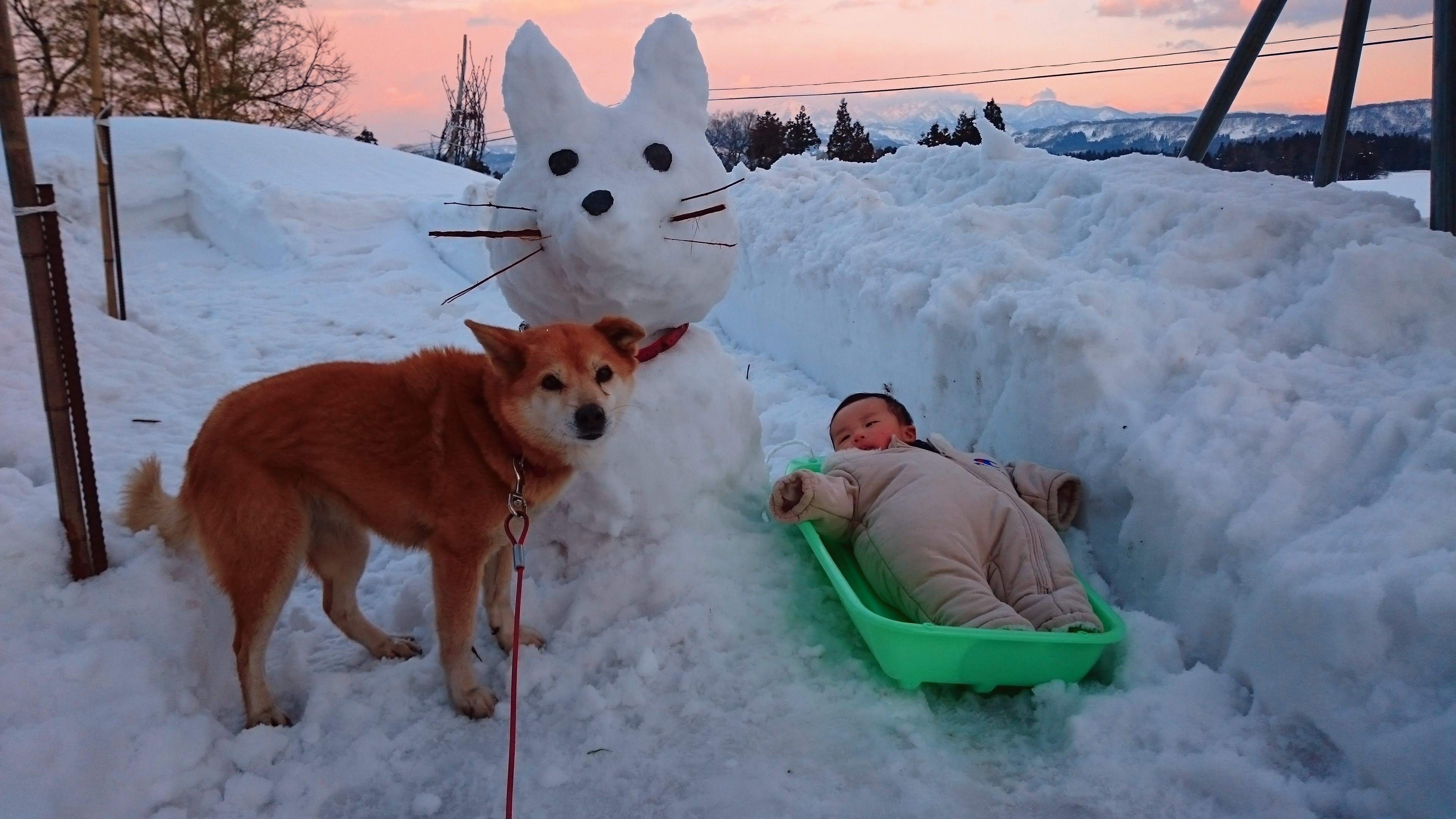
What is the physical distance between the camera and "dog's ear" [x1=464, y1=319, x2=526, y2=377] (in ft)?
7.72

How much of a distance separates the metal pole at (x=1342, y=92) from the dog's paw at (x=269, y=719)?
539cm

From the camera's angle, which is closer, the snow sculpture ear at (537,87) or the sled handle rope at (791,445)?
the snow sculpture ear at (537,87)

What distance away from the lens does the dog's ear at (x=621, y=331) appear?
2.64 meters

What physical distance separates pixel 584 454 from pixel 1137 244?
3.03 metres

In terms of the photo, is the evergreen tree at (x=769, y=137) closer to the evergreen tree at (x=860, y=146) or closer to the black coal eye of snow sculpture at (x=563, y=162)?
the evergreen tree at (x=860, y=146)

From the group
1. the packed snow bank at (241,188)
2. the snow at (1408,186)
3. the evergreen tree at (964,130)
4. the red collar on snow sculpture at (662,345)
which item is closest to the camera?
the red collar on snow sculpture at (662,345)

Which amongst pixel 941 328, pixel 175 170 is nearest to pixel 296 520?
pixel 941 328

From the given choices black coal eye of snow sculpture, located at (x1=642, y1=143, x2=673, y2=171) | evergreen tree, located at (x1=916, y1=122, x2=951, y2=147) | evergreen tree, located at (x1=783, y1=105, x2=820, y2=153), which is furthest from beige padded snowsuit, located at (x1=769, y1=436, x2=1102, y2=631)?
evergreen tree, located at (x1=783, y1=105, x2=820, y2=153)

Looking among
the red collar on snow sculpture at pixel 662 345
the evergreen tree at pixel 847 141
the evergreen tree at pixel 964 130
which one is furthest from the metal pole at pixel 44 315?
the evergreen tree at pixel 847 141

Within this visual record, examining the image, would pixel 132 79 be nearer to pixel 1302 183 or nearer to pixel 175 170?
pixel 175 170

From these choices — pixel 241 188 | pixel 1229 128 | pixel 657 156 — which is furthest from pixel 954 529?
pixel 241 188

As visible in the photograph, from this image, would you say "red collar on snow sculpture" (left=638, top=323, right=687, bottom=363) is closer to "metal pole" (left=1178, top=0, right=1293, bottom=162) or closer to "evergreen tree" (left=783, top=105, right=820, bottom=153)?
"metal pole" (left=1178, top=0, right=1293, bottom=162)

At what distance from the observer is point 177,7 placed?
1925cm

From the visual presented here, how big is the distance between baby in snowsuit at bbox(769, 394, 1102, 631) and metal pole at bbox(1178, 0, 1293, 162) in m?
3.19
